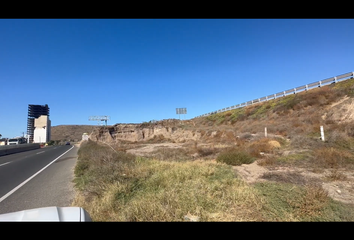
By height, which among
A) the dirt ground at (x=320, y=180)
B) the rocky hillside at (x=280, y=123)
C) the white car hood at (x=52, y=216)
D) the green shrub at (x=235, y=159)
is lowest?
the dirt ground at (x=320, y=180)

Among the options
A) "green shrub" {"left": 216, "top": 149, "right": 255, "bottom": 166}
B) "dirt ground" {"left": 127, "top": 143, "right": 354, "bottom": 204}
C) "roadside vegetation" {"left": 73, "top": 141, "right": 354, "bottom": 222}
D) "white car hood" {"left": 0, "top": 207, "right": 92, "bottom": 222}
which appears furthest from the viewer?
"green shrub" {"left": 216, "top": 149, "right": 255, "bottom": 166}

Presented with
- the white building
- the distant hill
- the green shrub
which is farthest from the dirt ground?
the distant hill

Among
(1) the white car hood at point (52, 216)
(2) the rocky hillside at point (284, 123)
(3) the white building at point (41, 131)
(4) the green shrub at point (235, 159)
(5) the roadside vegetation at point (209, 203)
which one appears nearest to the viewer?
(1) the white car hood at point (52, 216)

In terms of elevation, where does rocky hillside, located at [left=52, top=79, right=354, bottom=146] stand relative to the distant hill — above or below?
below

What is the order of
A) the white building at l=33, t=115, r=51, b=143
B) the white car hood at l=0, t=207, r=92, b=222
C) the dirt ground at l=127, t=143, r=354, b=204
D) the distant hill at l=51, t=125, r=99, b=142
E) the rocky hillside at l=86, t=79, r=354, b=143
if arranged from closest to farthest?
1. the white car hood at l=0, t=207, r=92, b=222
2. the dirt ground at l=127, t=143, r=354, b=204
3. the rocky hillside at l=86, t=79, r=354, b=143
4. the white building at l=33, t=115, r=51, b=143
5. the distant hill at l=51, t=125, r=99, b=142

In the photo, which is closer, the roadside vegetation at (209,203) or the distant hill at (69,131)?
the roadside vegetation at (209,203)

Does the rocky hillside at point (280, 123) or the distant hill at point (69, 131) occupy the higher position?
the distant hill at point (69, 131)

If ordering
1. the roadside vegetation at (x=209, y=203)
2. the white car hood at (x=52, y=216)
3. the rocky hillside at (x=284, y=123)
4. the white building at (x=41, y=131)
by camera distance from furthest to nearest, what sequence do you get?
the white building at (x=41, y=131), the rocky hillside at (x=284, y=123), the roadside vegetation at (x=209, y=203), the white car hood at (x=52, y=216)

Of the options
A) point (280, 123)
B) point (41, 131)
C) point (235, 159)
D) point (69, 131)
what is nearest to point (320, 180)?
point (235, 159)

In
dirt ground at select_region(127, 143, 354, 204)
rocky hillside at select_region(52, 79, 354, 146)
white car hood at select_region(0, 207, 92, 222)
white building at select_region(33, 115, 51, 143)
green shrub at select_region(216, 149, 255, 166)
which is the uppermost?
white building at select_region(33, 115, 51, 143)

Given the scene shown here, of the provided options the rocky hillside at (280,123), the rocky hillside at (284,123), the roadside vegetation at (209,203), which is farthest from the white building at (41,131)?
the roadside vegetation at (209,203)

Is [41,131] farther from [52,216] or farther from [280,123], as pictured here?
[52,216]

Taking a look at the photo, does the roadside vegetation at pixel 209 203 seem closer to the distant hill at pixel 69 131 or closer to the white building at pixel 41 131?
the white building at pixel 41 131

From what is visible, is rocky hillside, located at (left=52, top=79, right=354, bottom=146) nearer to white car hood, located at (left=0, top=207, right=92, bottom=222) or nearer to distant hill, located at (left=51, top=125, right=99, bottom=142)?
white car hood, located at (left=0, top=207, right=92, bottom=222)
